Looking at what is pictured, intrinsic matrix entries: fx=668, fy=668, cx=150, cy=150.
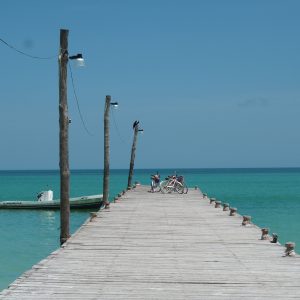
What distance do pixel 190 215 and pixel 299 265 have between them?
1073 cm

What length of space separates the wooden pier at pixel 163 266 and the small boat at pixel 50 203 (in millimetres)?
26680

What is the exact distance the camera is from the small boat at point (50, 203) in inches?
1773

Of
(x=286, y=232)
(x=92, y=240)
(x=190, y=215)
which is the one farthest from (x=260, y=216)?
(x=92, y=240)

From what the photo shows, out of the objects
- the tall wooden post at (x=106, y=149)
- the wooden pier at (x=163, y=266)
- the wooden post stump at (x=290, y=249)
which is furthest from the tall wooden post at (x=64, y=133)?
the tall wooden post at (x=106, y=149)

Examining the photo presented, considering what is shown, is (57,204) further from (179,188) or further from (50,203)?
(179,188)

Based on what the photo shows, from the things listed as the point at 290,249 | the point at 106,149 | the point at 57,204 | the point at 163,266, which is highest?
the point at 106,149

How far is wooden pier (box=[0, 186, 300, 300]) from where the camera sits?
900 cm

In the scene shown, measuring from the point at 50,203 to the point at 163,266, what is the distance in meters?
37.5

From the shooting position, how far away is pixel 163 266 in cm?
1113

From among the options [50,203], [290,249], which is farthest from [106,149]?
[290,249]

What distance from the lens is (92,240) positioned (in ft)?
48.2

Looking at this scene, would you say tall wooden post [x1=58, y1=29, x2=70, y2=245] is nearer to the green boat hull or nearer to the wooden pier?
the wooden pier

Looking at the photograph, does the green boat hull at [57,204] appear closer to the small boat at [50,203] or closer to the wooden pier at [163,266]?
the small boat at [50,203]

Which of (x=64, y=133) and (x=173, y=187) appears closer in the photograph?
(x=64, y=133)
